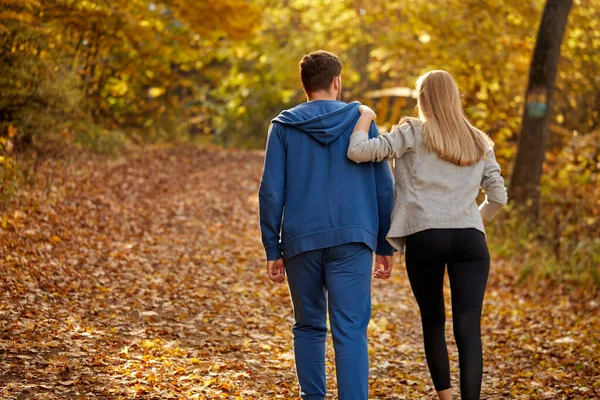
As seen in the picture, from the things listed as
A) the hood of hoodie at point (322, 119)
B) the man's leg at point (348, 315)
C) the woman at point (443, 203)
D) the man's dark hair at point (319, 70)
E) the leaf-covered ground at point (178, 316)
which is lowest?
the leaf-covered ground at point (178, 316)

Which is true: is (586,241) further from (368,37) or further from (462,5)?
(368,37)

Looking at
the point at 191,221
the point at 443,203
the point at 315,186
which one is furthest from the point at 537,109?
the point at 315,186

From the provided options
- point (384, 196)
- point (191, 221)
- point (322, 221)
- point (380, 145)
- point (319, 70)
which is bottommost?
point (191, 221)

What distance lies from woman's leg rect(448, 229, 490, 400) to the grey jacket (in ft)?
0.34

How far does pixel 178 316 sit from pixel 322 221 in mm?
3248

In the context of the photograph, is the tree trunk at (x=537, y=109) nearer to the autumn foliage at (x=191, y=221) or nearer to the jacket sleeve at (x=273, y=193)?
the autumn foliage at (x=191, y=221)

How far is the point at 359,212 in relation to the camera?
3.92 meters

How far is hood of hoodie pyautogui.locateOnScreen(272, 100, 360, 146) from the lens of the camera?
392 cm

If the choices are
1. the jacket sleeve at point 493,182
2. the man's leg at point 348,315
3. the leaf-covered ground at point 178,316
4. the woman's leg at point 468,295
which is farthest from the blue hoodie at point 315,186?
the leaf-covered ground at point 178,316

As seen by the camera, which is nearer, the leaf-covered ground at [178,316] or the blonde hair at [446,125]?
the blonde hair at [446,125]

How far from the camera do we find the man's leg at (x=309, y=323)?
13.1 ft

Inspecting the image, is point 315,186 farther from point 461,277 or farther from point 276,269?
point 461,277

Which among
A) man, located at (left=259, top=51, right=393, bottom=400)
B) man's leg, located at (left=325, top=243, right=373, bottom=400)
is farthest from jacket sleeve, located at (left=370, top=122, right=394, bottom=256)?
man's leg, located at (left=325, top=243, right=373, bottom=400)

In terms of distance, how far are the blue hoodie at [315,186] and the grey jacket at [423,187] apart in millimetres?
112
